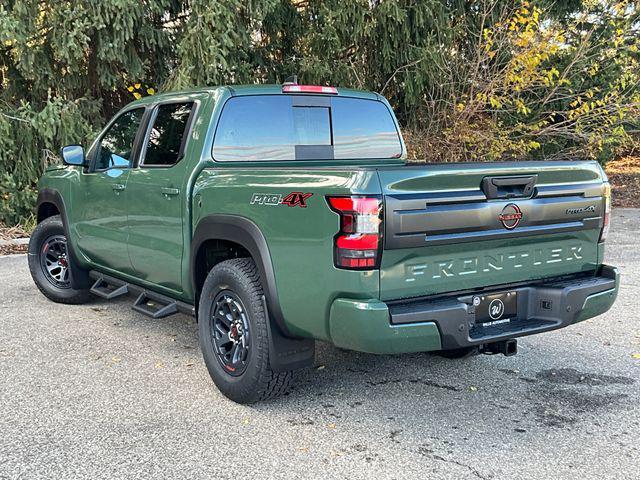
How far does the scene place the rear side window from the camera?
4.34m

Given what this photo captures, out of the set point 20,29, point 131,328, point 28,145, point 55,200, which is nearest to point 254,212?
point 131,328

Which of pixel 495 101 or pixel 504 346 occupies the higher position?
pixel 495 101

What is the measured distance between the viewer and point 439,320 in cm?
320

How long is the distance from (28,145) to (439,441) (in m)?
8.75

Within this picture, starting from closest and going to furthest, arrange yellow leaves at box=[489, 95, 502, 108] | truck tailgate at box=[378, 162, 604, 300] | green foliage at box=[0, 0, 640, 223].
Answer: truck tailgate at box=[378, 162, 604, 300] → green foliage at box=[0, 0, 640, 223] → yellow leaves at box=[489, 95, 502, 108]

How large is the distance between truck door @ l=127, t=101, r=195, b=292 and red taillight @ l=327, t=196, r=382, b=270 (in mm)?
1458

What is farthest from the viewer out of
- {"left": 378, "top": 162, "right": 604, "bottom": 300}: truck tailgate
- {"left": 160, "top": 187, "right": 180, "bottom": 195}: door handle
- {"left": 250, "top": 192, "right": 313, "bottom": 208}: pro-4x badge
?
{"left": 160, "top": 187, "right": 180, "bottom": 195}: door handle

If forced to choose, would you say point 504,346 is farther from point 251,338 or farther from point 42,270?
point 42,270

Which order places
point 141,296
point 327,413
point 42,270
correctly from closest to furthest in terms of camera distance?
point 327,413 → point 141,296 → point 42,270

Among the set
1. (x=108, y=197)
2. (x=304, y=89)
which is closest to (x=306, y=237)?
(x=304, y=89)

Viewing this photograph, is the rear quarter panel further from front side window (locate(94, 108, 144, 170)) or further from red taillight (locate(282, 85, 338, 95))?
front side window (locate(94, 108, 144, 170))

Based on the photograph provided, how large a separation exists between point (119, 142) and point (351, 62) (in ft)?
23.1

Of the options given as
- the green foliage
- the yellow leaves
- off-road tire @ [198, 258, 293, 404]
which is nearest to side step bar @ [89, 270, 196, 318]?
off-road tire @ [198, 258, 293, 404]

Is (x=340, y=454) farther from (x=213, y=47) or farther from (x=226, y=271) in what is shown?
(x=213, y=47)
